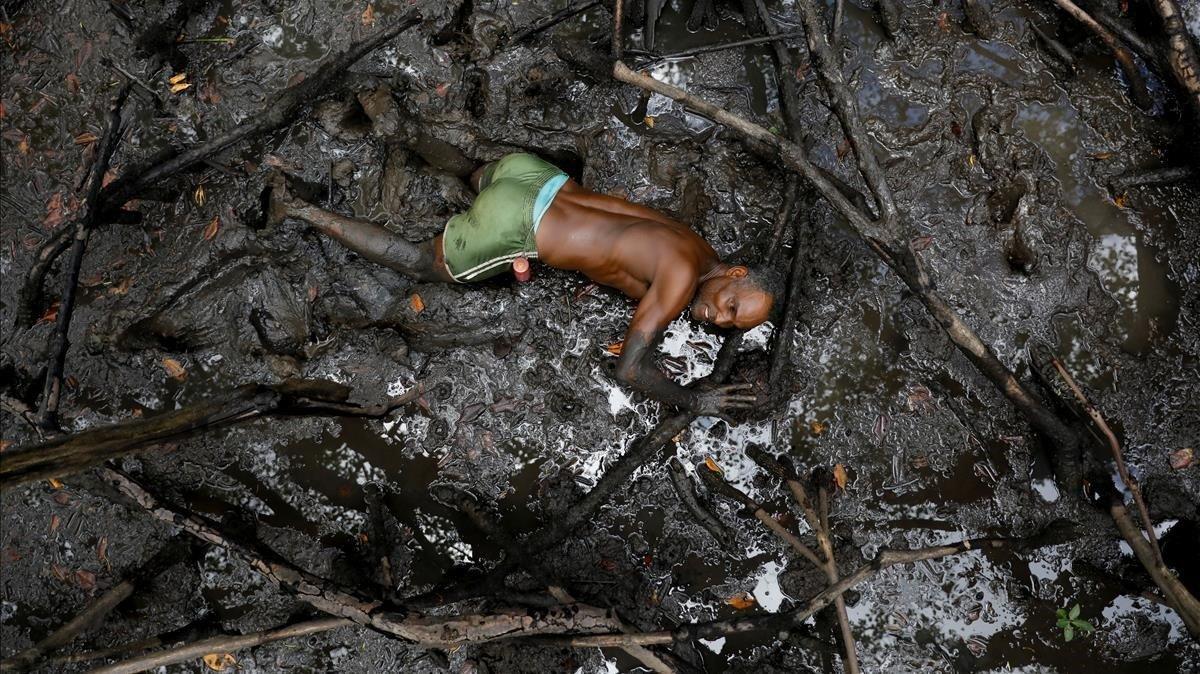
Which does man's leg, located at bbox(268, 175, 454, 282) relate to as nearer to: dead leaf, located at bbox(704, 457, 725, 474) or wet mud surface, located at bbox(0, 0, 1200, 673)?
wet mud surface, located at bbox(0, 0, 1200, 673)

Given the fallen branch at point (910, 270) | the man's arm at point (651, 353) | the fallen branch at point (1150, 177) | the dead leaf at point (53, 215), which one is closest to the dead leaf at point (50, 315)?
the dead leaf at point (53, 215)

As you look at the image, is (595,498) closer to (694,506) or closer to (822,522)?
(694,506)

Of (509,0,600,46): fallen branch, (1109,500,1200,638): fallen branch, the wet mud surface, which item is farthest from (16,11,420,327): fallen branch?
(1109,500,1200,638): fallen branch

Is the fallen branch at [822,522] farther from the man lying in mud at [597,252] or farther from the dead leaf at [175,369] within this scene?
the dead leaf at [175,369]

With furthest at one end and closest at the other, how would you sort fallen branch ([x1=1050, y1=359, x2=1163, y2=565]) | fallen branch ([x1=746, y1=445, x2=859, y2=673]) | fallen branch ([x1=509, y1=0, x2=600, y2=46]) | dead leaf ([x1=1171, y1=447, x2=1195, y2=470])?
1. fallen branch ([x1=509, y1=0, x2=600, y2=46])
2. dead leaf ([x1=1171, y1=447, x2=1195, y2=470])
3. fallen branch ([x1=746, y1=445, x2=859, y2=673])
4. fallen branch ([x1=1050, y1=359, x2=1163, y2=565])

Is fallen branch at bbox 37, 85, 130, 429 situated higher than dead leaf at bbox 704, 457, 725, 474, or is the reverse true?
fallen branch at bbox 37, 85, 130, 429

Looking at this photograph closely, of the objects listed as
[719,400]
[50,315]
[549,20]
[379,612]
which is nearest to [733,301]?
[719,400]
